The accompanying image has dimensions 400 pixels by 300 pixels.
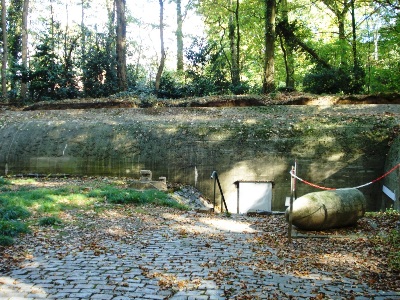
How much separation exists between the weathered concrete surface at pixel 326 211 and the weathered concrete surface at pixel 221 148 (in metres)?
6.12

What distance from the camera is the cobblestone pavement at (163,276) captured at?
15.2 feet

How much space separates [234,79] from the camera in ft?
83.7

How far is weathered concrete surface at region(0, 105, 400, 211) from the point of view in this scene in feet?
47.8

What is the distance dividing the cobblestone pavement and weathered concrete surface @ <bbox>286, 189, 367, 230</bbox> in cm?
146

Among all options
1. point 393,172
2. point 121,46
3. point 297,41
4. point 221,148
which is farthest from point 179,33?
point 393,172

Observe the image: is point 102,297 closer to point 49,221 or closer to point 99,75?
point 49,221

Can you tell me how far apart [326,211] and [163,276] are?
4286mm

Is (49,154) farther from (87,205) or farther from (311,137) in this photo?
(311,137)

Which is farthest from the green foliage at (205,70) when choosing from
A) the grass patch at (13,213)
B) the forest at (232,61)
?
the grass patch at (13,213)

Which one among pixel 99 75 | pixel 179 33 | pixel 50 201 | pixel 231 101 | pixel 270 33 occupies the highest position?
pixel 179 33

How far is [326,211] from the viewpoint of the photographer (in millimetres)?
7957

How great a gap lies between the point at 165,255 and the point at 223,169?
8965 millimetres

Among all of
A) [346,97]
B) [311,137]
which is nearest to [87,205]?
[311,137]

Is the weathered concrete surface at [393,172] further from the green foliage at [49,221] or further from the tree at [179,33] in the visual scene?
the tree at [179,33]
